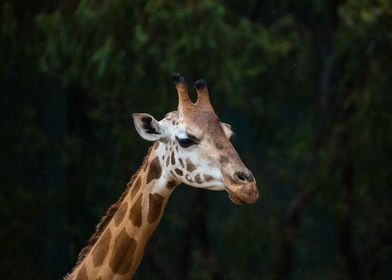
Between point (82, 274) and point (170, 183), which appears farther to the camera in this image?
point (82, 274)

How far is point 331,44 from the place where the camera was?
23.2ft

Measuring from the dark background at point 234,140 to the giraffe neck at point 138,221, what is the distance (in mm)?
2863

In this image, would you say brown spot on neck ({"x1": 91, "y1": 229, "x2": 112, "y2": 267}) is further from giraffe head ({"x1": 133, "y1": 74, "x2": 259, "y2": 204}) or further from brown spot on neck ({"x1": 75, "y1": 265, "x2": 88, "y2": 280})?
giraffe head ({"x1": 133, "y1": 74, "x2": 259, "y2": 204})

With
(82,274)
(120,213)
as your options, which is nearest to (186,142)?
(120,213)

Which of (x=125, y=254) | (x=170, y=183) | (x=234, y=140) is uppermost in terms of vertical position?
(x=170, y=183)

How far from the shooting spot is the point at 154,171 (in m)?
3.69

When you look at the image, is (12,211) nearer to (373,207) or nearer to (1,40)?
(1,40)

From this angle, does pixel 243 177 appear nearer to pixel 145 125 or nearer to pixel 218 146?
pixel 218 146

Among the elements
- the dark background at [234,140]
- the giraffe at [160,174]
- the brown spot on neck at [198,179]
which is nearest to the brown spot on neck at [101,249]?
the giraffe at [160,174]

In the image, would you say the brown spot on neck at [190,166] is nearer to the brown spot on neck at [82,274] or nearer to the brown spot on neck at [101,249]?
the brown spot on neck at [101,249]

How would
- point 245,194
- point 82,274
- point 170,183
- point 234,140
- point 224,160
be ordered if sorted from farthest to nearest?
1. point 234,140
2. point 82,274
3. point 170,183
4. point 224,160
5. point 245,194

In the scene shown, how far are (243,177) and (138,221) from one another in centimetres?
46

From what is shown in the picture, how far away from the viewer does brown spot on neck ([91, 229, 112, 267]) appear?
3.73 m

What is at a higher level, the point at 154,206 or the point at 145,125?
the point at 145,125
